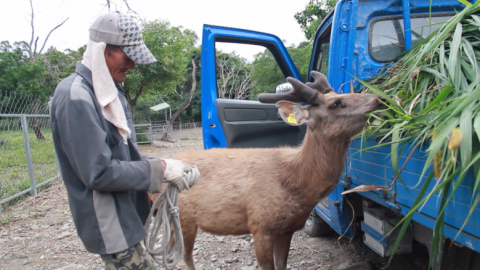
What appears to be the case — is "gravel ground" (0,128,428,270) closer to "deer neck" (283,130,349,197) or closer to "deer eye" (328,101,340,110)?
"deer neck" (283,130,349,197)

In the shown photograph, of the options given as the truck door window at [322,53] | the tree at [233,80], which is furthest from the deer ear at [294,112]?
the tree at [233,80]

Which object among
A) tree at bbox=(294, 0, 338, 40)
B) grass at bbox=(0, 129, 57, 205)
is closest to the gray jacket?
grass at bbox=(0, 129, 57, 205)

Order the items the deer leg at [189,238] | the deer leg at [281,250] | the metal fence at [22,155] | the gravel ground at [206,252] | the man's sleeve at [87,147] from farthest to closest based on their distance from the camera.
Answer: the metal fence at [22,155], the gravel ground at [206,252], the deer leg at [189,238], the deer leg at [281,250], the man's sleeve at [87,147]

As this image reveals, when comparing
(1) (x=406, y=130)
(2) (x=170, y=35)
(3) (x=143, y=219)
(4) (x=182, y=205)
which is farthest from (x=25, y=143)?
(2) (x=170, y=35)

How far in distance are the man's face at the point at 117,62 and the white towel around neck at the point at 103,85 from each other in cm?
8

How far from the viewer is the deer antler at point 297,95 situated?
312 centimetres

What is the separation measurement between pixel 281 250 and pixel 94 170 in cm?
260

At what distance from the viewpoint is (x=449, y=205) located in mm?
1845

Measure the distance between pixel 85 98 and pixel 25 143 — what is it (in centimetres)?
704

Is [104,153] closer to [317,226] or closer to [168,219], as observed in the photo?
Result: [168,219]

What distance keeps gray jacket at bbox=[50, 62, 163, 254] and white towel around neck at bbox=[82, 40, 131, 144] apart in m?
0.04

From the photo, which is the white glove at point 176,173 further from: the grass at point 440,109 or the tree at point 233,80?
the tree at point 233,80

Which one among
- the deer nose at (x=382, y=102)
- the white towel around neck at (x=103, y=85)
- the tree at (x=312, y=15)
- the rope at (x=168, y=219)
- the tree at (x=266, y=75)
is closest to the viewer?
the white towel around neck at (x=103, y=85)

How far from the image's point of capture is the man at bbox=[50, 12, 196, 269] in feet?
5.99
